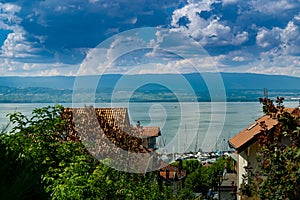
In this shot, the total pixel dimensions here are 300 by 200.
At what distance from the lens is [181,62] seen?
48.7 feet

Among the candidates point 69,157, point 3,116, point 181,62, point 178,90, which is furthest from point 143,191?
point 181,62

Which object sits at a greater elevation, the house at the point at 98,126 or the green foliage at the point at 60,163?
the house at the point at 98,126

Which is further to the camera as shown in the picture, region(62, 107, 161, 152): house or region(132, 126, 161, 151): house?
region(132, 126, 161, 151): house

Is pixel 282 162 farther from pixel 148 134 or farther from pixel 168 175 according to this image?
pixel 168 175

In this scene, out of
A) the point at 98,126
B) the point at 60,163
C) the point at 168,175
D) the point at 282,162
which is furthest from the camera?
the point at 168,175

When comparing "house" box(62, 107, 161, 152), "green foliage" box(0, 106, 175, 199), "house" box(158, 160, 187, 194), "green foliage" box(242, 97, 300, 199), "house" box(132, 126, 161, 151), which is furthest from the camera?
"house" box(158, 160, 187, 194)

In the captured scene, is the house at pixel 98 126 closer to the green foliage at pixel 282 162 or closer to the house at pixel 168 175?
the house at pixel 168 175

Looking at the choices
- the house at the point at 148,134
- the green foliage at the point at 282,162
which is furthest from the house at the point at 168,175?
the green foliage at the point at 282,162

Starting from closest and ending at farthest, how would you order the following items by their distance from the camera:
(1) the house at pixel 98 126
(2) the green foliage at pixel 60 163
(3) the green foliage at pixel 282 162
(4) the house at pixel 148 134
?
(3) the green foliage at pixel 282 162 < (2) the green foliage at pixel 60 163 < (1) the house at pixel 98 126 < (4) the house at pixel 148 134

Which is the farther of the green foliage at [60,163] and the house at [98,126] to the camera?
the house at [98,126]

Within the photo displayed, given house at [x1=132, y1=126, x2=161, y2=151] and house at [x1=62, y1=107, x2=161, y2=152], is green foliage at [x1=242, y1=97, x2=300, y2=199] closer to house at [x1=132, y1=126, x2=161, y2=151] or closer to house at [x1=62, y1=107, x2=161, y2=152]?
house at [x1=62, y1=107, x2=161, y2=152]

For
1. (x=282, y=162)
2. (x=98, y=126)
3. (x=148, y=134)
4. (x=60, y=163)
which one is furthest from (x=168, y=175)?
(x=282, y=162)

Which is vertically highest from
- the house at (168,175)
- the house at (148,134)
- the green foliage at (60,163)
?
the house at (148,134)

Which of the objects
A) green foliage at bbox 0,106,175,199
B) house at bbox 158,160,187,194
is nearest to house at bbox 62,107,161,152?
house at bbox 158,160,187,194
